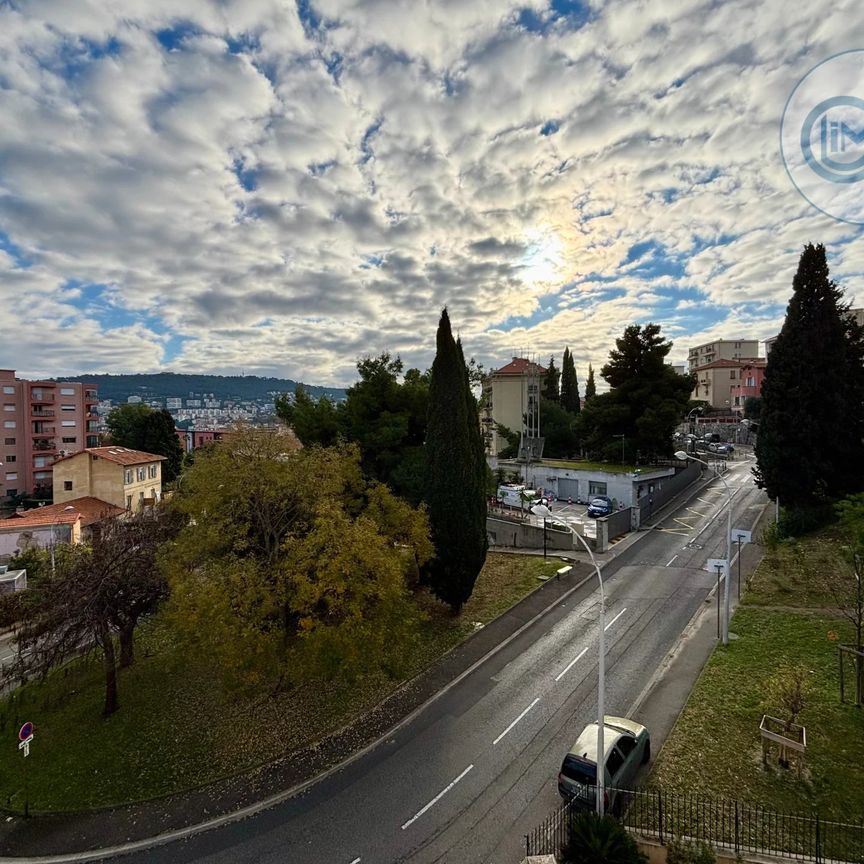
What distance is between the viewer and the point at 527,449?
159ft

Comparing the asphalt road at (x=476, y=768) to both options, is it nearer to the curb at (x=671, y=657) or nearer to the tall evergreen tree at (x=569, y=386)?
the curb at (x=671, y=657)

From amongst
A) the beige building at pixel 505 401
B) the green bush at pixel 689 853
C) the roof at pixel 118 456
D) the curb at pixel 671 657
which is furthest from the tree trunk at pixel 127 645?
the beige building at pixel 505 401

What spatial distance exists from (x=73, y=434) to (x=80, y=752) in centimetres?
6709

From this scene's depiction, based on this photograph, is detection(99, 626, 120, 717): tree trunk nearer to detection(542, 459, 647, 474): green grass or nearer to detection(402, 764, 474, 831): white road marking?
detection(402, 764, 474, 831): white road marking

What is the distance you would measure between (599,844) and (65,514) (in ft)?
138

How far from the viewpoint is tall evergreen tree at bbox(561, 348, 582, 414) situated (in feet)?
242

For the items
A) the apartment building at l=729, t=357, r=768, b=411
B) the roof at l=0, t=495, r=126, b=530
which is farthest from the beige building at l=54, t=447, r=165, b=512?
the apartment building at l=729, t=357, r=768, b=411

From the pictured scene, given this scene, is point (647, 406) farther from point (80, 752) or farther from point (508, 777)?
point (80, 752)

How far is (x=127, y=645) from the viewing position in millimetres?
18281

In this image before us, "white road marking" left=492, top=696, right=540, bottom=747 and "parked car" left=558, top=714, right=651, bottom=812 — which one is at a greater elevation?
"parked car" left=558, top=714, right=651, bottom=812

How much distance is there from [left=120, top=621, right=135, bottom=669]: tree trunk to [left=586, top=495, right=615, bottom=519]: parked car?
29789 millimetres

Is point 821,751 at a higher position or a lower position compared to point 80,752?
higher

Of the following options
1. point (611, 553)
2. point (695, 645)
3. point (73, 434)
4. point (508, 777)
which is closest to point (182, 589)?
point (508, 777)

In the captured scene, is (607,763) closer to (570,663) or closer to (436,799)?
(436,799)
